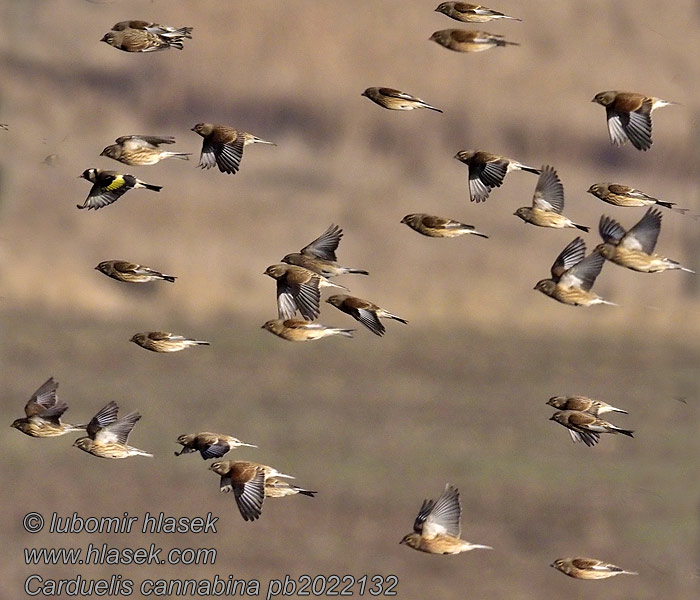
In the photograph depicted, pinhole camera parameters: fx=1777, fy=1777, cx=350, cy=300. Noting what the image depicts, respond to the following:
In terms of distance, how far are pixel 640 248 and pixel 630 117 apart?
3.99ft

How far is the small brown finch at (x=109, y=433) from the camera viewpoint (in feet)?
56.2

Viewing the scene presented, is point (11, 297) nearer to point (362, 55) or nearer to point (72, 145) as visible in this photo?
point (72, 145)

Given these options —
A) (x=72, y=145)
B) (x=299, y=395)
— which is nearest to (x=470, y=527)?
(x=299, y=395)

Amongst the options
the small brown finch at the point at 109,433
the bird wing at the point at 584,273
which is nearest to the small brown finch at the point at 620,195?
the bird wing at the point at 584,273

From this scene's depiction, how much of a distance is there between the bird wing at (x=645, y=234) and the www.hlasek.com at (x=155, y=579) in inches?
535

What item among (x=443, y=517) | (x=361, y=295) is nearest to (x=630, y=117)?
(x=443, y=517)

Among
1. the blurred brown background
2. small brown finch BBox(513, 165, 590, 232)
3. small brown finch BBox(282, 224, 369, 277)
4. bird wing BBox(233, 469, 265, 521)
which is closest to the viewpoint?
bird wing BBox(233, 469, 265, 521)

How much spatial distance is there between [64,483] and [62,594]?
193 inches

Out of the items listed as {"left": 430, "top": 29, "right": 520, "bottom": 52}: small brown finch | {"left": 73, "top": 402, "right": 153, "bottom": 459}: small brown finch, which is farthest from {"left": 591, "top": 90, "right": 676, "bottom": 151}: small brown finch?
{"left": 73, "top": 402, "right": 153, "bottom": 459}: small brown finch

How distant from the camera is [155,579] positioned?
93.7ft

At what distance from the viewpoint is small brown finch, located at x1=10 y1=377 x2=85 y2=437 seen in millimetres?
17125

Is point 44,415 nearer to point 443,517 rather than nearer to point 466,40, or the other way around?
point 443,517

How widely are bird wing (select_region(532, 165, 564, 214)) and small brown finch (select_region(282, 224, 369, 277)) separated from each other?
1.88 m

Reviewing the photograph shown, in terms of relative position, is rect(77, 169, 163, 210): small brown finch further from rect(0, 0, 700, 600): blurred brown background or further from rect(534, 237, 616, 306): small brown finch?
rect(0, 0, 700, 600): blurred brown background
